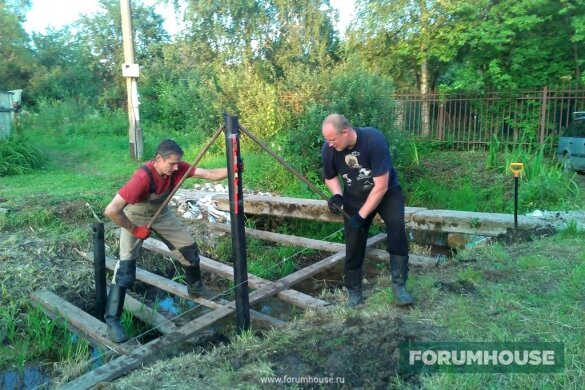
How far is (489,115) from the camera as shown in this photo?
14.5m

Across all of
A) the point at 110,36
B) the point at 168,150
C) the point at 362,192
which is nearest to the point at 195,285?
the point at 168,150

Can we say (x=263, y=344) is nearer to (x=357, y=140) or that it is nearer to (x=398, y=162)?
(x=357, y=140)

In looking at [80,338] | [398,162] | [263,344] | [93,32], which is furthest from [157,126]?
[263,344]

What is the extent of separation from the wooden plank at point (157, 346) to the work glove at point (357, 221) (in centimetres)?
119

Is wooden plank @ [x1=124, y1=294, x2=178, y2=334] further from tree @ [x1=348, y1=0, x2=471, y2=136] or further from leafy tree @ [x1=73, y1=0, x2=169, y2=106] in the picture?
leafy tree @ [x1=73, y1=0, x2=169, y2=106]

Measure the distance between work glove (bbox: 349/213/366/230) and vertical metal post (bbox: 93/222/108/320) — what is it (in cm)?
241

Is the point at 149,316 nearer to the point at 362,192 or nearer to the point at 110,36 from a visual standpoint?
the point at 362,192

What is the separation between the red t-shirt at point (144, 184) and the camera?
13.0 ft

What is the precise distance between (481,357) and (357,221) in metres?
1.42

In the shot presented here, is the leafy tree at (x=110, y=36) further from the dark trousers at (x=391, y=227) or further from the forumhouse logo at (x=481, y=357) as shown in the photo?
the forumhouse logo at (x=481, y=357)

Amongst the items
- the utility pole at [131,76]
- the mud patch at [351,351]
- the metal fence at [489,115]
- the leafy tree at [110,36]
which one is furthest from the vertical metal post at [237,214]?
the leafy tree at [110,36]

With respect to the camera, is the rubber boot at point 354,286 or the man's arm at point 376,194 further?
the rubber boot at point 354,286

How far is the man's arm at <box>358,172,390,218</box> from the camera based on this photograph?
3.96 meters

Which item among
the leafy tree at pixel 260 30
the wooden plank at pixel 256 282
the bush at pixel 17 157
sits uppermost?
the leafy tree at pixel 260 30
